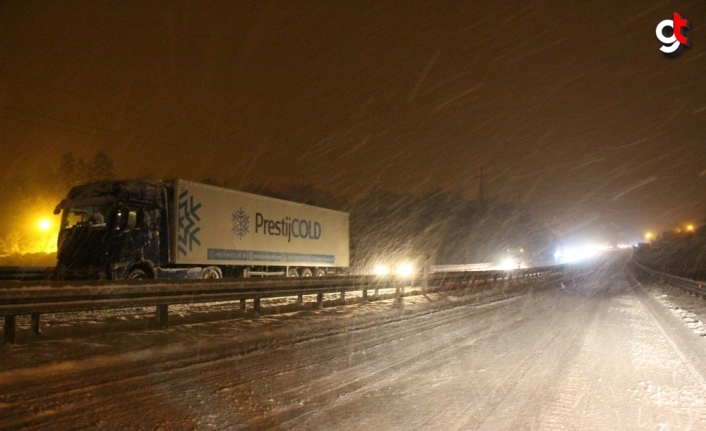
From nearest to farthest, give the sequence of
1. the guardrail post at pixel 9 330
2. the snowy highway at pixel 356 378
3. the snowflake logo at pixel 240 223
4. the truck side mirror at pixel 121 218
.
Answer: the snowy highway at pixel 356 378
the guardrail post at pixel 9 330
the truck side mirror at pixel 121 218
the snowflake logo at pixel 240 223

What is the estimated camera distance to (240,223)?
22.9m

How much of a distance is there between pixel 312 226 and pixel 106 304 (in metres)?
18.3

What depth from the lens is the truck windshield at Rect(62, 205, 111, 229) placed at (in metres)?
18.2

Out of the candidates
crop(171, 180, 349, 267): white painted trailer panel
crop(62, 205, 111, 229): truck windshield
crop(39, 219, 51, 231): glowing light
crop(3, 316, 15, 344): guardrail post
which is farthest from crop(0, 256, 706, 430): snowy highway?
crop(39, 219, 51, 231): glowing light

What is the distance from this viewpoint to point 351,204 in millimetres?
86562

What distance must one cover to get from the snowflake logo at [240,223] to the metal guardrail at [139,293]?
634 cm

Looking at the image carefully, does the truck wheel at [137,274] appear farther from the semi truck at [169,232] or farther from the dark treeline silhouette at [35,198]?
the dark treeline silhouette at [35,198]

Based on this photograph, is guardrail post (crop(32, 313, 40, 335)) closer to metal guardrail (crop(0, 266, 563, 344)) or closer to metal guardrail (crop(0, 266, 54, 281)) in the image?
metal guardrail (crop(0, 266, 563, 344))

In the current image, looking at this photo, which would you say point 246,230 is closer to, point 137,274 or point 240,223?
point 240,223

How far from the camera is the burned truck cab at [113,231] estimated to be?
17828 millimetres

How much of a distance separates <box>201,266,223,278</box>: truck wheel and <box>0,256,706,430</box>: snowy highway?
27.4 ft

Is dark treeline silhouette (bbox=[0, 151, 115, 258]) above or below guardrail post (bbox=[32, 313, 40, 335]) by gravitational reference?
above

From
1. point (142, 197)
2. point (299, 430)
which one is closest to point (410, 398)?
point (299, 430)

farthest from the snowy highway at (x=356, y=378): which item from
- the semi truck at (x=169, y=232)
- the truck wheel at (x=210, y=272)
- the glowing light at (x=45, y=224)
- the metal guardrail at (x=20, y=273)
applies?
the glowing light at (x=45, y=224)
